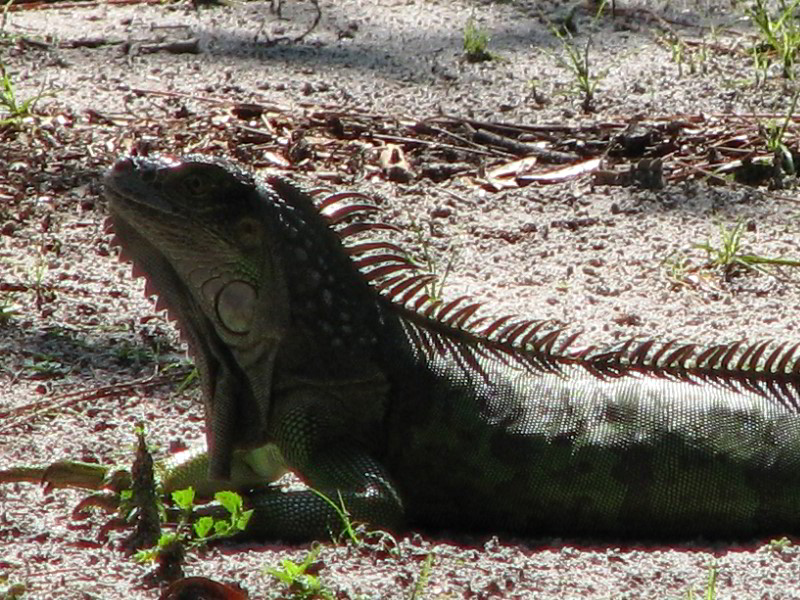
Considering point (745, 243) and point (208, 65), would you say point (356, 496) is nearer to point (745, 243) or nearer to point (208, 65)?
point (745, 243)

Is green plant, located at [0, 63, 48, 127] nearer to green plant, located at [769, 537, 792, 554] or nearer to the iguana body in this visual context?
the iguana body

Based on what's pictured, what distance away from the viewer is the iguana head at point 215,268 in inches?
189

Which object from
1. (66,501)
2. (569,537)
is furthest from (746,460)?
(66,501)

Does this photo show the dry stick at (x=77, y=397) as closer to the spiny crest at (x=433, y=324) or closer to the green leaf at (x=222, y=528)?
the spiny crest at (x=433, y=324)

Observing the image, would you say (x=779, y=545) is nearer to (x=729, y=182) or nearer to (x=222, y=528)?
(x=222, y=528)

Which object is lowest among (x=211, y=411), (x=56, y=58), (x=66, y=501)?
(x=66, y=501)

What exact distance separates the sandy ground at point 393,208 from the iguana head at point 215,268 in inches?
23.0

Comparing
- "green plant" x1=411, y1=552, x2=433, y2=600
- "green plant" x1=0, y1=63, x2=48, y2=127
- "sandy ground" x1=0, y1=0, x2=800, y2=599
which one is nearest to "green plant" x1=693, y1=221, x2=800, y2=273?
"sandy ground" x1=0, y1=0, x2=800, y2=599

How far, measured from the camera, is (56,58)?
9.83 meters

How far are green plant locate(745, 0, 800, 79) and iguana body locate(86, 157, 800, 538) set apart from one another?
4.67m

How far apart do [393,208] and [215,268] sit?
3088 millimetres

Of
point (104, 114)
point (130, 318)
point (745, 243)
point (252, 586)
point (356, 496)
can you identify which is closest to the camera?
point (252, 586)

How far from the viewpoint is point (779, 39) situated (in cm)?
955

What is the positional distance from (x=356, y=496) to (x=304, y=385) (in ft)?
1.51
